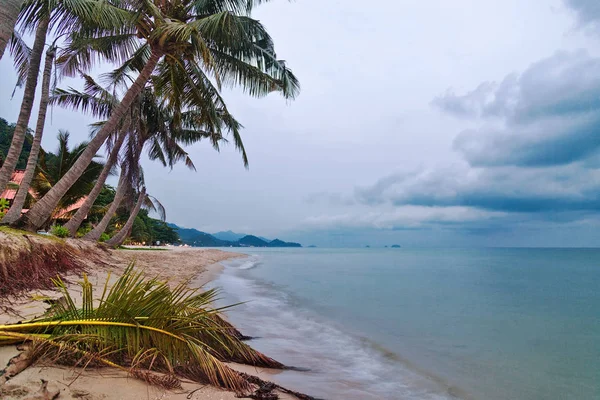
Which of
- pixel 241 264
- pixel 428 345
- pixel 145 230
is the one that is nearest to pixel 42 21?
pixel 428 345

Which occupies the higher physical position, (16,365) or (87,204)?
(87,204)

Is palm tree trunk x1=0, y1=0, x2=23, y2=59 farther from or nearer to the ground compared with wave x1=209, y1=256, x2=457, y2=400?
farther from the ground

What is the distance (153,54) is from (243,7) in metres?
3.12

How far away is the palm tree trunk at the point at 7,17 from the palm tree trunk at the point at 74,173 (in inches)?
119

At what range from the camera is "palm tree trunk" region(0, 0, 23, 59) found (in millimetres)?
5625

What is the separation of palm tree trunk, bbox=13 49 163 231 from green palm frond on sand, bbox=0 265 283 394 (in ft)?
21.6

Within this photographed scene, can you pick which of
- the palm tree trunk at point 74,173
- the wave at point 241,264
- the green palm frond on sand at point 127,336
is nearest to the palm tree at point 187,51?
the palm tree trunk at point 74,173

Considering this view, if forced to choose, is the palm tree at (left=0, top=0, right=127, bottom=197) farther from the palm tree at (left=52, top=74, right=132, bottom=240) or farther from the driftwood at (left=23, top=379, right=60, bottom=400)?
the driftwood at (left=23, top=379, right=60, bottom=400)

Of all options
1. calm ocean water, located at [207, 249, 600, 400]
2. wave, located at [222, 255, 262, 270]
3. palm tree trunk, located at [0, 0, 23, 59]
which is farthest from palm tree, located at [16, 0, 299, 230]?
wave, located at [222, 255, 262, 270]

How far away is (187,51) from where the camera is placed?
32.0 ft

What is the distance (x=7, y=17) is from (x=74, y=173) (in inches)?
152

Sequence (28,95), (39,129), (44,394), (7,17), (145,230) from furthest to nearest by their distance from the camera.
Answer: (145,230)
(39,129)
(28,95)
(7,17)
(44,394)

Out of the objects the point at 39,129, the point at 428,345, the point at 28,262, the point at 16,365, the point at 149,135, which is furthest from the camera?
the point at 149,135

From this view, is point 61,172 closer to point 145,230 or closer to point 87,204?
point 87,204
